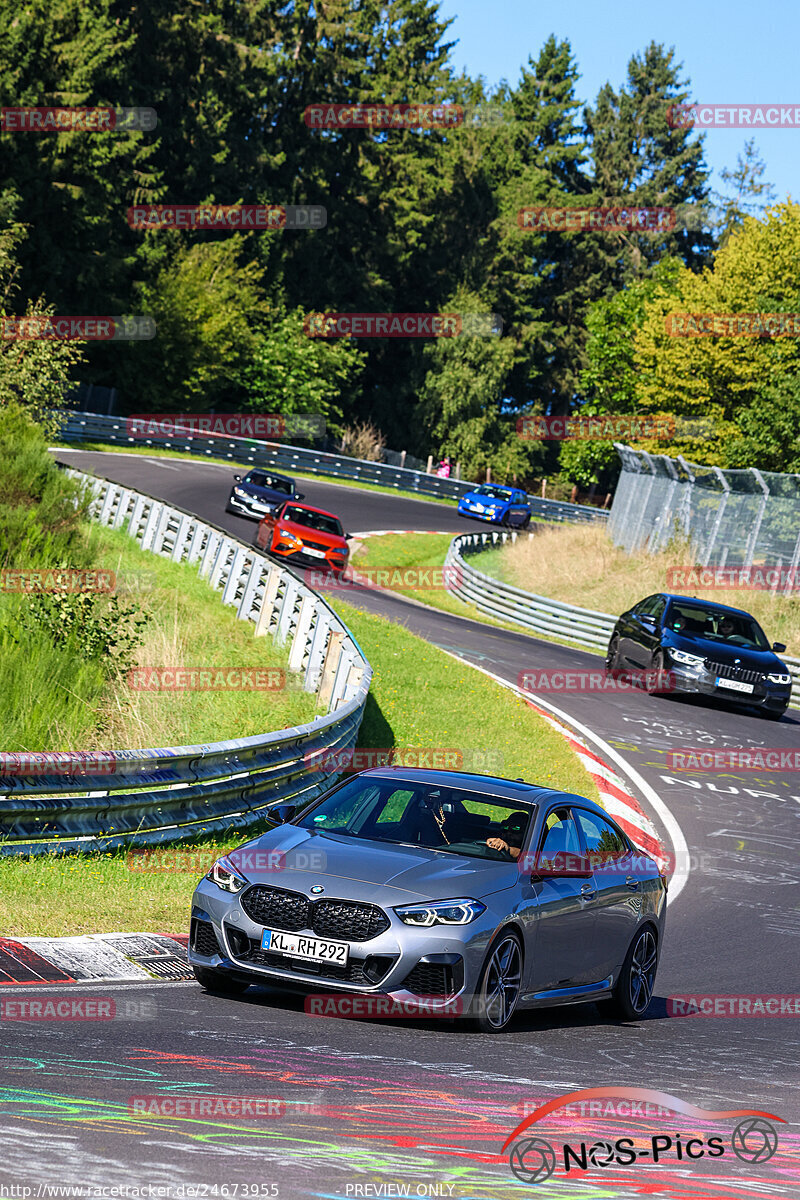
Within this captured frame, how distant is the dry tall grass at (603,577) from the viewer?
105 feet

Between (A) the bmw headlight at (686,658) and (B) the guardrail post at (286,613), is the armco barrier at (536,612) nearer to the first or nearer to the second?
(A) the bmw headlight at (686,658)

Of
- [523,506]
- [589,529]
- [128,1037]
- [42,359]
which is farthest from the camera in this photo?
[523,506]

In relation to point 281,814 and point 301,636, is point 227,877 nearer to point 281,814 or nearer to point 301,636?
point 281,814

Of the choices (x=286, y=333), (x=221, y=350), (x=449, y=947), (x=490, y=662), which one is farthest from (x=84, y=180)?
(x=449, y=947)

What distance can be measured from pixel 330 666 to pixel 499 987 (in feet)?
32.4

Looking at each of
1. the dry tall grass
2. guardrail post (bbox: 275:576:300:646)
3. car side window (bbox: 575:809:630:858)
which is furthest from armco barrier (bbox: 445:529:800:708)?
car side window (bbox: 575:809:630:858)

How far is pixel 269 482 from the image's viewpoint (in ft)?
135

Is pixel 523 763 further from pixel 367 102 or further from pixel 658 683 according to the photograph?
pixel 367 102

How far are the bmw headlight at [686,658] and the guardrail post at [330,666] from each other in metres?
8.12

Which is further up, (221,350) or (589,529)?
(221,350)

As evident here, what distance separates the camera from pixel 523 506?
57.8m

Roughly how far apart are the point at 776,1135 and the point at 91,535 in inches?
918

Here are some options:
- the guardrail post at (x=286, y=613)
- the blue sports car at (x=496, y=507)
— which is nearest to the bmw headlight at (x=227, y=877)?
the guardrail post at (x=286, y=613)

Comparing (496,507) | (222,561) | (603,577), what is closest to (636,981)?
(222,561)
